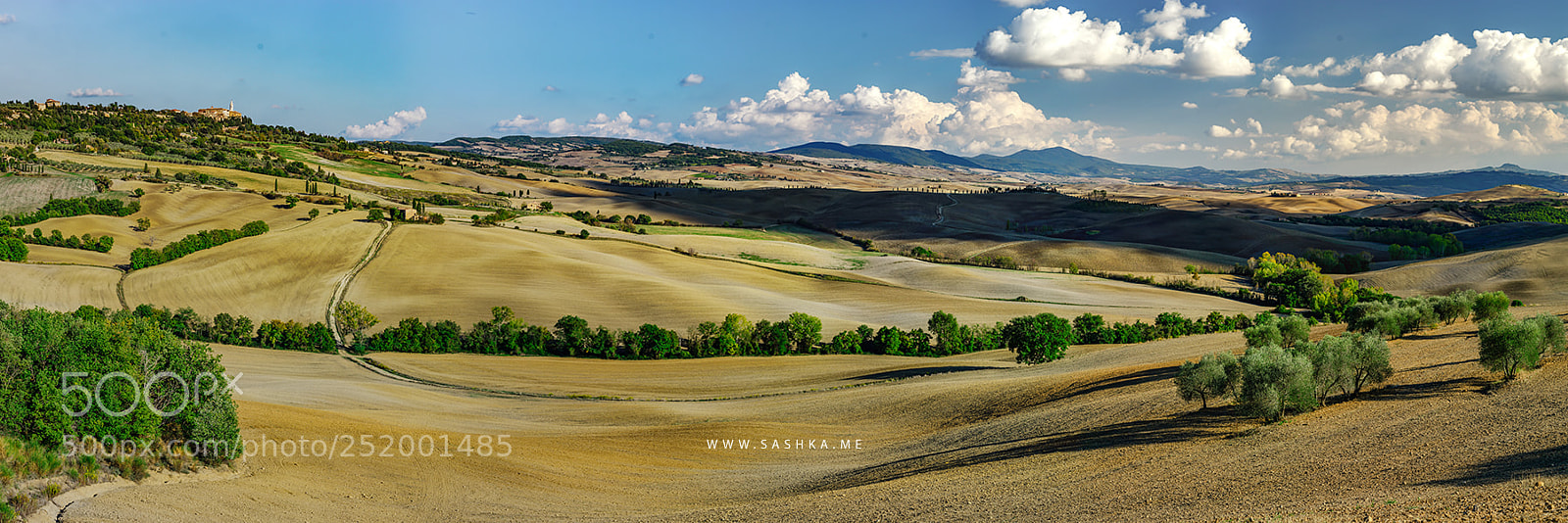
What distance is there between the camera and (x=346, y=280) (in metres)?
77.0

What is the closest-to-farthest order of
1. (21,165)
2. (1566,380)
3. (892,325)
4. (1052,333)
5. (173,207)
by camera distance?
(1566,380) < (1052,333) < (892,325) < (173,207) < (21,165)

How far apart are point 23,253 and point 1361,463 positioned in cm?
10085

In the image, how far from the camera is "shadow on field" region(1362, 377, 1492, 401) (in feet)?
86.9

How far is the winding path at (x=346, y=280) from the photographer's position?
6575 cm

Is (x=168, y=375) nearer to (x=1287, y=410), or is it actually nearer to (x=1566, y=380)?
(x=1287, y=410)

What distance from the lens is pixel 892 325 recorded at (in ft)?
233

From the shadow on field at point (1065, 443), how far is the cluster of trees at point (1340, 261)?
102 m

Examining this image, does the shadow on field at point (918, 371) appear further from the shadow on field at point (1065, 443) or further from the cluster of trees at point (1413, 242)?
the cluster of trees at point (1413, 242)

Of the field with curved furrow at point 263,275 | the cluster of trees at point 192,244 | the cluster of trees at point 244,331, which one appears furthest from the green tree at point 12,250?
the cluster of trees at point 244,331

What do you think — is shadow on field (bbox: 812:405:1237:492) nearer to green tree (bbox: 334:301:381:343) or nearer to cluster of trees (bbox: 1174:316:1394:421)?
cluster of trees (bbox: 1174:316:1394:421)

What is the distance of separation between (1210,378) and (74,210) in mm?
116338

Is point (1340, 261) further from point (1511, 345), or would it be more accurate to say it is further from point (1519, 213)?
point (1511, 345)

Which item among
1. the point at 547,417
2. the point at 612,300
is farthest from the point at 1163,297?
the point at 547,417

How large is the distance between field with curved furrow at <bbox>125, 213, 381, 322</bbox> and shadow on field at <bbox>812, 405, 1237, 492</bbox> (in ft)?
188
